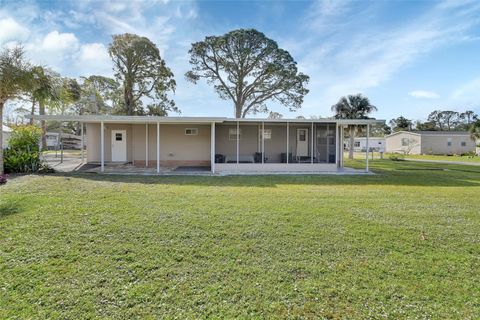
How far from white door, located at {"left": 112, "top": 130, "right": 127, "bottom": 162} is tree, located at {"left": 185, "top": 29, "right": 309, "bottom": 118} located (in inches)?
562

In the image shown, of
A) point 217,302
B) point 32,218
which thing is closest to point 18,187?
point 32,218

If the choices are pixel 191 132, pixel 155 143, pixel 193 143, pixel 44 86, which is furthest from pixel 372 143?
pixel 44 86

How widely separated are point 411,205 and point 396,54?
1131cm

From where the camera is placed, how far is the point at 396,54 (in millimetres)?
14336

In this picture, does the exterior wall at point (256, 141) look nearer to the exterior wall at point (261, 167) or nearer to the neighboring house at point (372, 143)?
the exterior wall at point (261, 167)

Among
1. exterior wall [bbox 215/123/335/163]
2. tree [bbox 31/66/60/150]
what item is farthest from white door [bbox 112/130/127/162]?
exterior wall [bbox 215/123/335/163]

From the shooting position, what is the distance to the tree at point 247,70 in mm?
24812

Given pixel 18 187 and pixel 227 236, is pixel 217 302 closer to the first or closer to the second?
pixel 227 236

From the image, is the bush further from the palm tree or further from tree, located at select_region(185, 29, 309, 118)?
the palm tree

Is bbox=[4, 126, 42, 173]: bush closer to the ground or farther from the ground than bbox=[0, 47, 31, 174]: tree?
closer to the ground

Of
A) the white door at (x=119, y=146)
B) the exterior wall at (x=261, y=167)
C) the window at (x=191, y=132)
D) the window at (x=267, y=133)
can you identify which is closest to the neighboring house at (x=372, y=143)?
the window at (x=267, y=133)

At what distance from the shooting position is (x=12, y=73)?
9.08 meters

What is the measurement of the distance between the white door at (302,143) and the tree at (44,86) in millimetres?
11590

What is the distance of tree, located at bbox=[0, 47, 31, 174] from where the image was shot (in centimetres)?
899
